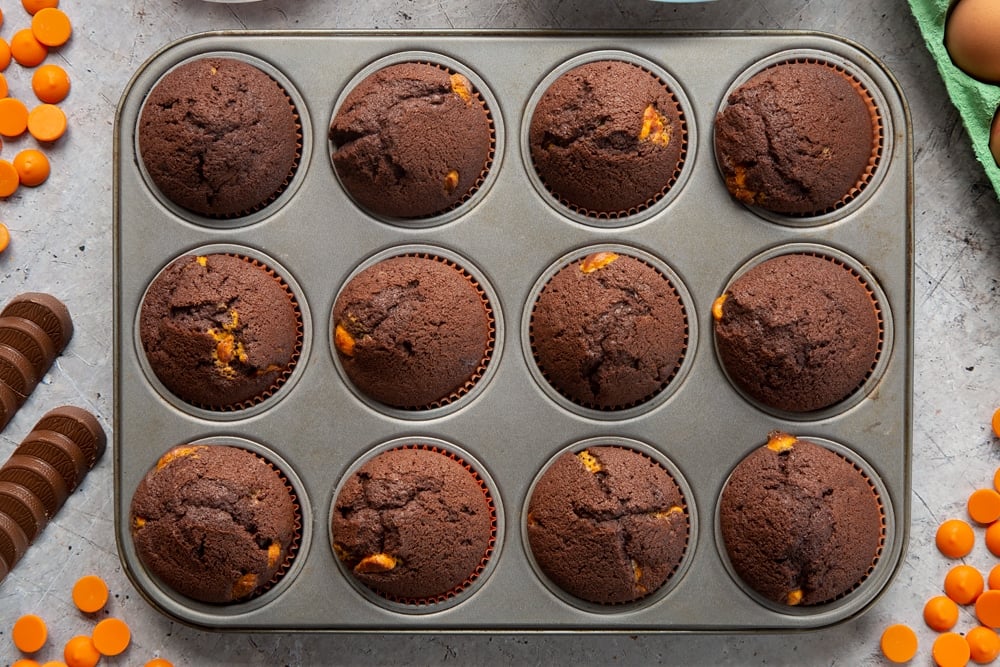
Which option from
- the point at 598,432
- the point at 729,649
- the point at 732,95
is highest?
the point at 732,95

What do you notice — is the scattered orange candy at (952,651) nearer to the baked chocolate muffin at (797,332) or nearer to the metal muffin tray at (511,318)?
the metal muffin tray at (511,318)

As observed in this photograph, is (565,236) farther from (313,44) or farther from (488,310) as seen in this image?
(313,44)

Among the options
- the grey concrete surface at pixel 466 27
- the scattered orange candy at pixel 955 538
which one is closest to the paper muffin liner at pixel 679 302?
the grey concrete surface at pixel 466 27

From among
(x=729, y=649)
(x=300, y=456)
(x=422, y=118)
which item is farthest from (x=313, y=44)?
(x=729, y=649)

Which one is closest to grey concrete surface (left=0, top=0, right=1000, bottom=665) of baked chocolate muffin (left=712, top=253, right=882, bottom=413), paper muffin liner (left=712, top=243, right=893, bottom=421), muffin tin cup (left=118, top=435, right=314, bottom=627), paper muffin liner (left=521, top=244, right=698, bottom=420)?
muffin tin cup (left=118, top=435, right=314, bottom=627)

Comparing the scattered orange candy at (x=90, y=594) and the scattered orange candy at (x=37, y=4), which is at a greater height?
the scattered orange candy at (x=37, y=4)
